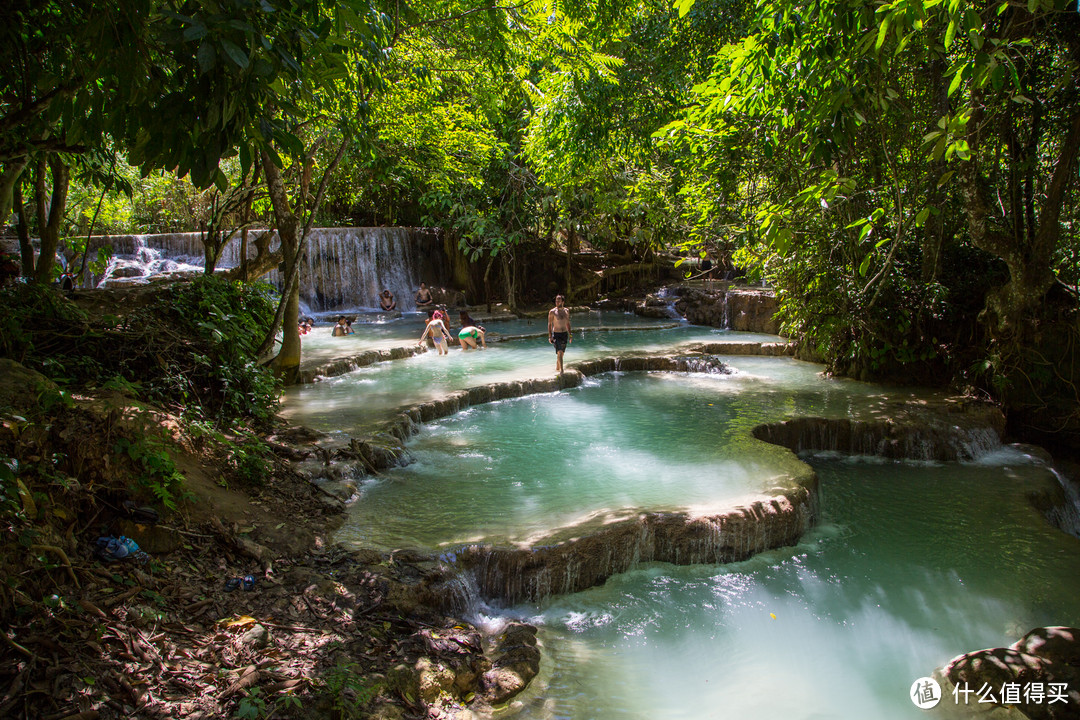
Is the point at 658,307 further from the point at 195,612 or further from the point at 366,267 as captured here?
the point at 195,612

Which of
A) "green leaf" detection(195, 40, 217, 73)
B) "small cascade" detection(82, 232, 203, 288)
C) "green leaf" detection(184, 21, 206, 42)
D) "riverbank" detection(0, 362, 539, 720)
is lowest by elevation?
"riverbank" detection(0, 362, 539, 720)

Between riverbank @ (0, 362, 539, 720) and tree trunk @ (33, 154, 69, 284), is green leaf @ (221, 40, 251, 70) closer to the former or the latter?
riverbank @ (0, 362, 539, 720)

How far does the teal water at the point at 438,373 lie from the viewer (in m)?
8.51

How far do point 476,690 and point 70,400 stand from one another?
3043mm

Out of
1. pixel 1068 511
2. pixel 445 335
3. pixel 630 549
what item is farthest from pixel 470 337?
pixel 1068 511

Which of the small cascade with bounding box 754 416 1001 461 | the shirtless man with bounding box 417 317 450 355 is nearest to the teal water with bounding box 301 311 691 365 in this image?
the shirtless man with bounding box 417 317 450 355

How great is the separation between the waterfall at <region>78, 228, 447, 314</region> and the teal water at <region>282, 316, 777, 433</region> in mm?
5530

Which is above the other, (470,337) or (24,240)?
(24,240)

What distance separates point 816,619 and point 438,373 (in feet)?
26.2

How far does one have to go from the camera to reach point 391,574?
174 inches

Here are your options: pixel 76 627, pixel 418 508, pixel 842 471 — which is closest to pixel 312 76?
pixel 76 627

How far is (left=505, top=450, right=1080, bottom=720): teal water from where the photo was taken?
13.2 feet

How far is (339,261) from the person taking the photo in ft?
65.9

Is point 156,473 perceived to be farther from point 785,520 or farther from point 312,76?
point 785,520
